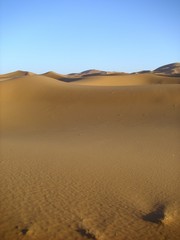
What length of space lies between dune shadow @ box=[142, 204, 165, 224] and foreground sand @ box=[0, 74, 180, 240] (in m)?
0.02

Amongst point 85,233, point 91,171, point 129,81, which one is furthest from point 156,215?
point 129,81

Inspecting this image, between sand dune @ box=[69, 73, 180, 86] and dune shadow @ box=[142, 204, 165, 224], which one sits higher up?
sand dune @ box=[69, 73, 180, 86]

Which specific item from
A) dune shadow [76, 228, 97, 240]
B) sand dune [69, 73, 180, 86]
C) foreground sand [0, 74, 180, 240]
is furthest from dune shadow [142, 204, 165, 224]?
sand dune [69, 73, 180, 86]

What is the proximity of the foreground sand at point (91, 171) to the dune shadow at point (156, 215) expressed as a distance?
20mm

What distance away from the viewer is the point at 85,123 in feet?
59.2

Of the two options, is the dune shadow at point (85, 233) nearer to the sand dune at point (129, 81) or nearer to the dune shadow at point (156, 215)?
the dune shadow at point (156, 215)

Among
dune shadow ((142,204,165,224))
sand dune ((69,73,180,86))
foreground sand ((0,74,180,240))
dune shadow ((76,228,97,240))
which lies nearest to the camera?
dune shadow ((76,228,97,240))

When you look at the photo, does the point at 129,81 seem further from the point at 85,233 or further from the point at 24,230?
the point at 24,230

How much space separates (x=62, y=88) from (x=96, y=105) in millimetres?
5235

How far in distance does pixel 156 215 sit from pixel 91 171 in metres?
3.13

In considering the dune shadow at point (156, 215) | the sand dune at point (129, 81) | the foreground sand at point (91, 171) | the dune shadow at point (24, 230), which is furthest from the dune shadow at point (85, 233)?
the sand dune at point (129, 81)

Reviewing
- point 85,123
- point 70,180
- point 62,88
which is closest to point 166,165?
point 70,180

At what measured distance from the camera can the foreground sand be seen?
6.43 meters

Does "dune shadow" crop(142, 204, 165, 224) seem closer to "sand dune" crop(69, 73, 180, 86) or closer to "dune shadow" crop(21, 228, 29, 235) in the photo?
"dune shadow" crop(21, 228, 29, 235)
